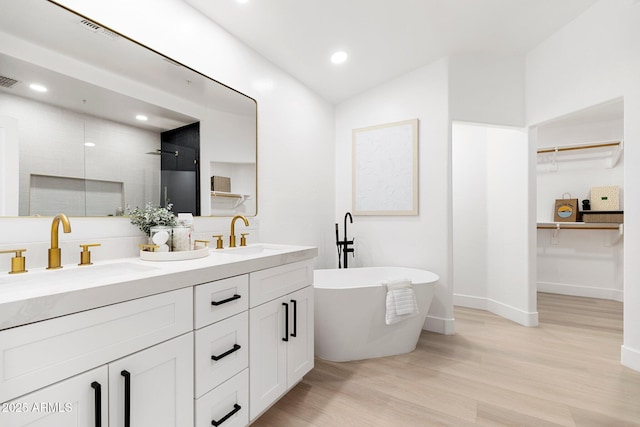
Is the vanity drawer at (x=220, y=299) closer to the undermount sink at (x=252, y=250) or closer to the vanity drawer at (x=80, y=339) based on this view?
the vanity drawer at (x=80, y=339)

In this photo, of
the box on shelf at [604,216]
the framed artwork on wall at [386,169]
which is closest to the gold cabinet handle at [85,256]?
the framed artwork on wall at [386,169]

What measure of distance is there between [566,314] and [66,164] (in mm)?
4693

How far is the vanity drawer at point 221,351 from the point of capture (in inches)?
48.8

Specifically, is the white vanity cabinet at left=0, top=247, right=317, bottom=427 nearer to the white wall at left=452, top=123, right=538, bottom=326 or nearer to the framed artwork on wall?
the framed artwork on wall

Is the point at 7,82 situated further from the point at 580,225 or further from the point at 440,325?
the point at 580,225

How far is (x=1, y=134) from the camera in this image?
122 cm

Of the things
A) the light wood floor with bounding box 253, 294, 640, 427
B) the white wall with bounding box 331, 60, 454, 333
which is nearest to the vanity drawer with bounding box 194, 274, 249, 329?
the light wood floor with bounding box 253, 294, 640, 427

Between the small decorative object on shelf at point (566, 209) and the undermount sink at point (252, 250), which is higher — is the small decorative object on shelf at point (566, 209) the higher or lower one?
the higher one

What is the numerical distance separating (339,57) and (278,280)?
6.96 ft

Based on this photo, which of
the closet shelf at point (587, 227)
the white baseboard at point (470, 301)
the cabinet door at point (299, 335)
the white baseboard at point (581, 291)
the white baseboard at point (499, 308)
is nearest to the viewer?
the cabinet door at point (299, 335)

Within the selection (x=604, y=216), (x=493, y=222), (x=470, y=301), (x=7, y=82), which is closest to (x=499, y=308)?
(x=470, y=301)

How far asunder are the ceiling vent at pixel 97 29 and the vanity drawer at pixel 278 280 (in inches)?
54.4

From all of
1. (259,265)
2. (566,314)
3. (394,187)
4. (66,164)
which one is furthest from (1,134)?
(566,314)

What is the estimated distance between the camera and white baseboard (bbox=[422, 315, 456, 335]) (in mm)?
2994
